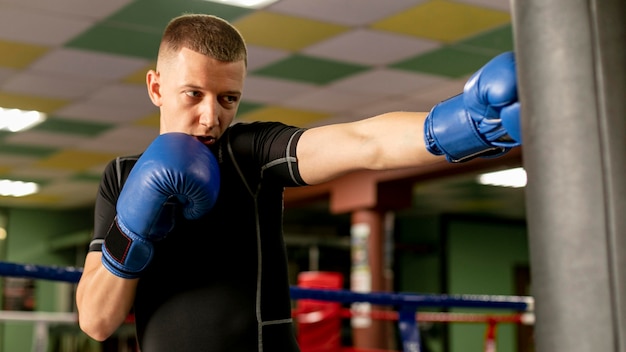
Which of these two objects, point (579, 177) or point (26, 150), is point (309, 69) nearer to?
point (26, 150)

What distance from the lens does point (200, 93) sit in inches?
48.6

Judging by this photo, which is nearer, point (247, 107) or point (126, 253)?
point (126, 253)

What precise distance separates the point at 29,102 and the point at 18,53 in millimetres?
1081

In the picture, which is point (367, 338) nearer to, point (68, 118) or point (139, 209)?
point (68, 118)

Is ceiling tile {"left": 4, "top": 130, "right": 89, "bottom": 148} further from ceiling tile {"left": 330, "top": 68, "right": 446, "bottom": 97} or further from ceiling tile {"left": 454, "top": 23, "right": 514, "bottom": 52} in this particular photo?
ceiling tile {"left": 454, "top": 23, "right": 514, "bottom": 52}

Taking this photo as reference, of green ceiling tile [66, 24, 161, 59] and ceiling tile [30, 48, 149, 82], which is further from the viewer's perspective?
ceiling tile [30, 48, 149, 82]

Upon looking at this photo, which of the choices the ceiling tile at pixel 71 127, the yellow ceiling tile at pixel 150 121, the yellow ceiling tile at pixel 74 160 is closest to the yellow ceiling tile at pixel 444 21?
the yellow ceiling tile at pixel 150 121

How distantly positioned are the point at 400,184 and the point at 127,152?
262cm

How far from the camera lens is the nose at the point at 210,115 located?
1220 millimetres

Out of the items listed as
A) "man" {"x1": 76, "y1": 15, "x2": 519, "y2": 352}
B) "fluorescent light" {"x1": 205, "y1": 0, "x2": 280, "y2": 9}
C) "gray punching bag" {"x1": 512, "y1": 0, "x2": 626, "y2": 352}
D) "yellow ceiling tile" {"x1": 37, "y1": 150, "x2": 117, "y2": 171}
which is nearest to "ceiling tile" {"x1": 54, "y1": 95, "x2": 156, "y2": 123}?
"yellow ceiling tile" {"x1": 37, "y1": 150, "x2": 117, "y2": 171}

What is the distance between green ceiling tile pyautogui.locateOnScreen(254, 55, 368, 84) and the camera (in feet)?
15.1

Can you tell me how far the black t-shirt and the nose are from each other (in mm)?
61

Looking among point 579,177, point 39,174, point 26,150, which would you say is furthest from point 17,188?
point 579,177

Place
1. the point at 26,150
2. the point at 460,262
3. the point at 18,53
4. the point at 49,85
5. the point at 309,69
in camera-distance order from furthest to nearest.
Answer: the point at 460,262, the point at 26,150, the point at 49,85, the point at 309,69, the point at 18,53
